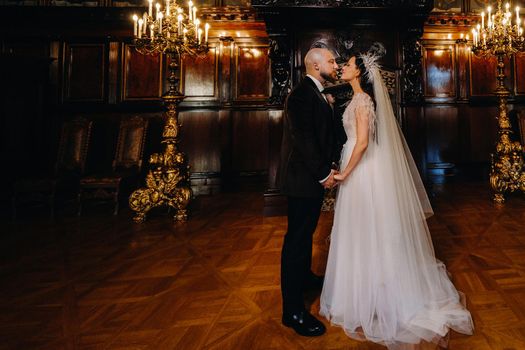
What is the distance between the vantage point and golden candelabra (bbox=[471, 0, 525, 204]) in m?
4.57

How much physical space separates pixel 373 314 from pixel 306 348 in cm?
45

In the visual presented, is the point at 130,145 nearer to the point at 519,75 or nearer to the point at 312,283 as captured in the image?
the point at 312,283

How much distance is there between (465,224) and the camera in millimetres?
3793

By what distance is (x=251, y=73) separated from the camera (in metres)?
6.89

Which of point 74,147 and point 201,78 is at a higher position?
point 201,78

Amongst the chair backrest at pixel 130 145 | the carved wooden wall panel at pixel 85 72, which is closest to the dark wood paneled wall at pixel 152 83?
the carved wooden wall panel at pixel 85 72

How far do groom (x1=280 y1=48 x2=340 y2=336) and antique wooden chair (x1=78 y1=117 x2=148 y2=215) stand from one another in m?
3.65

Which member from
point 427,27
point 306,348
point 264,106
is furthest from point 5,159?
point 427,27

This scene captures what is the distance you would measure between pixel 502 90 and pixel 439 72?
2702mm

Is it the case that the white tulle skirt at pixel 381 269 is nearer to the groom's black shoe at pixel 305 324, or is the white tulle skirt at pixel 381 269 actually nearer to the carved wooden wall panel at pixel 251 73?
the groom's black shoe at pixel 305 324

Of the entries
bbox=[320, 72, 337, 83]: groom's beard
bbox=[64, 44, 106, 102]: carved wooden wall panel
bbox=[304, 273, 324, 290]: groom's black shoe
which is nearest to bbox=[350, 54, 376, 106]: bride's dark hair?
bbox=[320, 72, 337, 83]: groom's beard

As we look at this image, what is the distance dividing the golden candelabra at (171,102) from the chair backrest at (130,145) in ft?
4.38

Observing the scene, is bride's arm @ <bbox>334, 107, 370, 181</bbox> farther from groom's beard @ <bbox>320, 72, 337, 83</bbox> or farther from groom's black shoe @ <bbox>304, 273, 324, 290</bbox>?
groom's black shoe @ <bbox>304, 273, 324, 290</bbox>

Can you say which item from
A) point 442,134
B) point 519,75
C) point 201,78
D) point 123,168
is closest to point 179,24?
point 123,168
